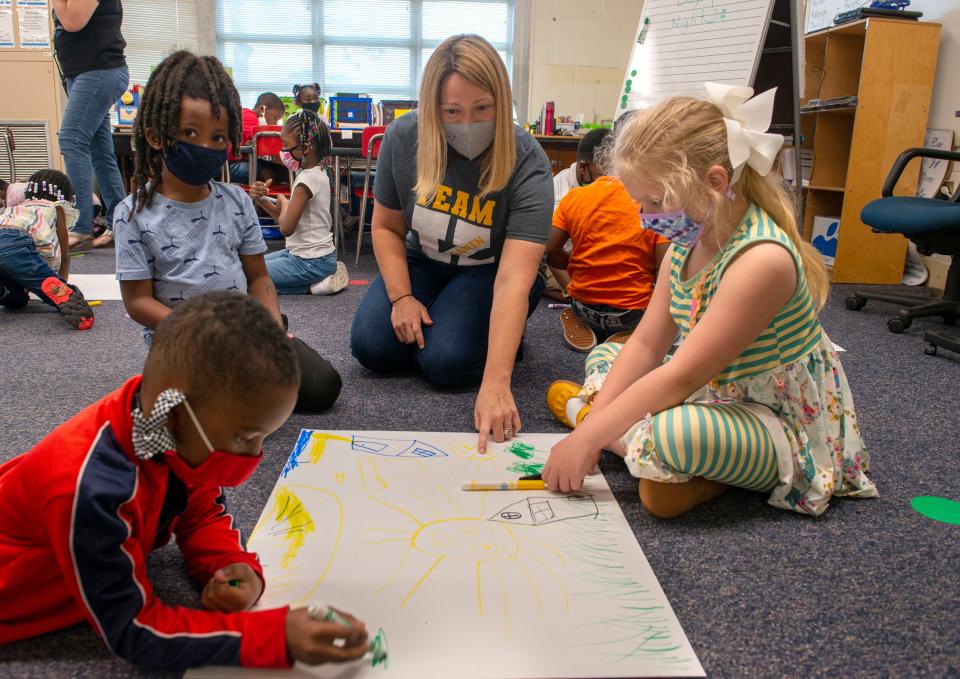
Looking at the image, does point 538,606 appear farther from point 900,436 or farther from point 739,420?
point 900,436

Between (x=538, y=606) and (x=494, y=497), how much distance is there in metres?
0.25

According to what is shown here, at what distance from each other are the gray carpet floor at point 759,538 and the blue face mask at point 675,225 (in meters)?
0.42

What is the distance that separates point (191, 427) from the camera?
64 cm

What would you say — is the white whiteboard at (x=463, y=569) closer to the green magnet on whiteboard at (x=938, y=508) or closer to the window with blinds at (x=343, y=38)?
the green magnet on whiteboard at (x=938, y=508)

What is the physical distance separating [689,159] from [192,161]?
84 centimetres

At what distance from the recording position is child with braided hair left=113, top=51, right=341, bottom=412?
1.25 m

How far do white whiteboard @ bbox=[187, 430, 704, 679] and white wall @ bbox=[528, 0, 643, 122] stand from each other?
16.8 ft

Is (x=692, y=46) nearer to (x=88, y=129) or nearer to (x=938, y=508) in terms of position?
(x=938, y=508)

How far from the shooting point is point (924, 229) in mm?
2307

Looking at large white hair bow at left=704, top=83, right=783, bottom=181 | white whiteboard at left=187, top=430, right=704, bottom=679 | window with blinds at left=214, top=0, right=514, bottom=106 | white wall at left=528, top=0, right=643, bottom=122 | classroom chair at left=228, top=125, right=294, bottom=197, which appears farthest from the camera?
window with blinds at left=214, top=0, right=514, bottom=106

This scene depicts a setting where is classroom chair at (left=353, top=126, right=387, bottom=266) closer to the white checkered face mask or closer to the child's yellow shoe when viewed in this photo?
the child's yellow shoe

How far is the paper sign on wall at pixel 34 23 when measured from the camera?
5.06 m

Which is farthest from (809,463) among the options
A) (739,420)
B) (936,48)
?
(936,48)

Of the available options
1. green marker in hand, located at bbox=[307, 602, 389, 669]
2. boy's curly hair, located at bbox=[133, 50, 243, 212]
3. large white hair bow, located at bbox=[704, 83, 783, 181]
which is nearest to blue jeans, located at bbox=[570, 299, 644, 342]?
large white hair bow, located at bbox=[704, 83, 783, 181]
